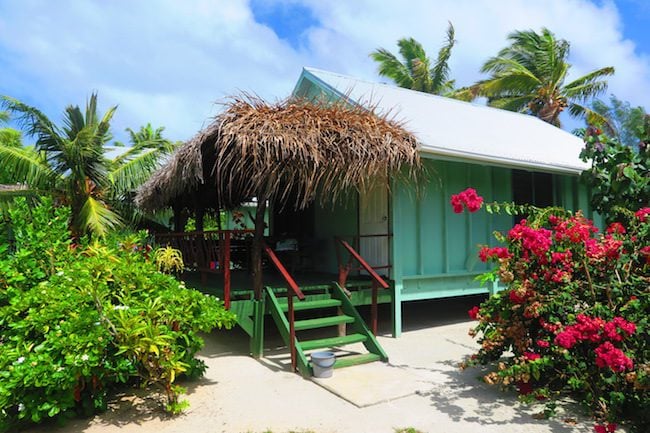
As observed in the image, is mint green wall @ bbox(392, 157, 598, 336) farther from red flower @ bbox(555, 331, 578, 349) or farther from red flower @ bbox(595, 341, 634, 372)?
red flower @ bbox(595, 341, 634, 372)

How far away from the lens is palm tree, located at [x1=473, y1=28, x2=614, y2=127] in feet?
68.5

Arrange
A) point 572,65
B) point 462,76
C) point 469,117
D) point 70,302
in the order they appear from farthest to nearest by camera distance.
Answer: point 462,76
point 572,65
point 469,117
point 70,302

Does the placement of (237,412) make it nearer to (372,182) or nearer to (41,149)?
(372,182)

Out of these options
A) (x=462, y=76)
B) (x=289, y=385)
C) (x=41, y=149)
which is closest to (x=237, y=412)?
(x=289, y=385)

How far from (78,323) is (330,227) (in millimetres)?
5794

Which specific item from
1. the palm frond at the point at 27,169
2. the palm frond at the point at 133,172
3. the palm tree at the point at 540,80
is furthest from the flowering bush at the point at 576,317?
the palm tree at the point at 540,80

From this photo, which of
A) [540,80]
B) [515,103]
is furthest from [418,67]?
[540,80]

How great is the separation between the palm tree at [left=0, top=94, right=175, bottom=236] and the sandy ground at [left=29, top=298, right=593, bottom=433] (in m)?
6.30

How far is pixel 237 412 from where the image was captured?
13.0 feet

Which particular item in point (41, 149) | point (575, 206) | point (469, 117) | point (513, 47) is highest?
point (513, 47)

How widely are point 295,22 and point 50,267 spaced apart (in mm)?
8510

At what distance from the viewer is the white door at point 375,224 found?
7.12 metres

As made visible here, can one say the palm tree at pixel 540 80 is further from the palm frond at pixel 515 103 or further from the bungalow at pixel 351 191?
the bungalow at pixel 351 191

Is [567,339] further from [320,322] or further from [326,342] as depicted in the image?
[320,322]
